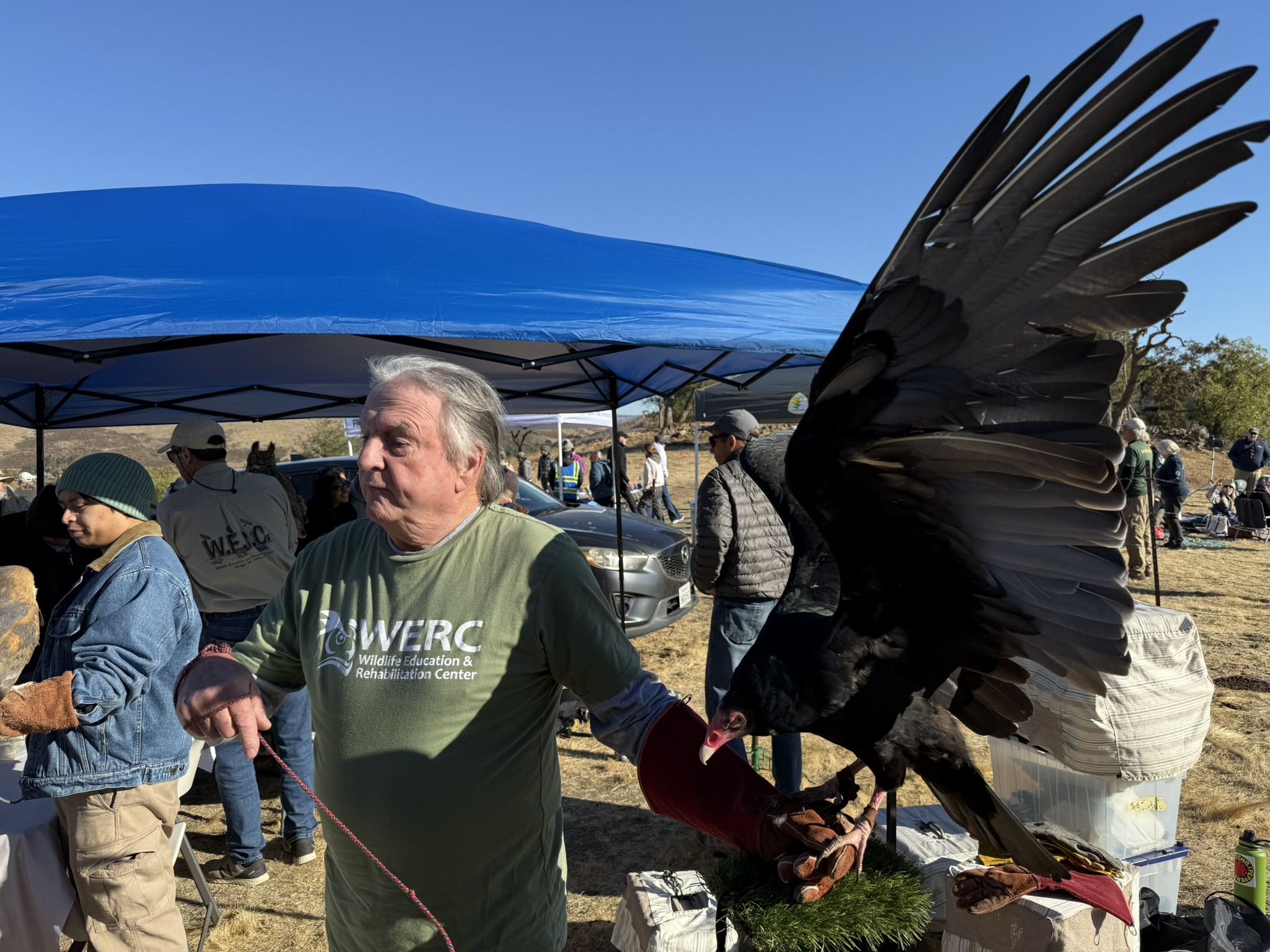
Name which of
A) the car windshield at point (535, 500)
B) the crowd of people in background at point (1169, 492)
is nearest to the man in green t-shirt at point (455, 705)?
the car windshield at point (535, 500)

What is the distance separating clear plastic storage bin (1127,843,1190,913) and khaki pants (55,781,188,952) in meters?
3.23

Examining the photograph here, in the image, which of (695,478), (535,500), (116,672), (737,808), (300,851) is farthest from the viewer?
(695,478)

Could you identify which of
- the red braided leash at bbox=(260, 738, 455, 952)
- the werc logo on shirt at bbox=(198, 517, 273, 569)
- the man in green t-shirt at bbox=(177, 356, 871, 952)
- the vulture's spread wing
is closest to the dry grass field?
the vulture's spread wing

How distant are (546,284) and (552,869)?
2025mm

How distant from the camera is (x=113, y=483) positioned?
2324 millimetres

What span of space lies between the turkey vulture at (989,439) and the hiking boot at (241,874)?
9.45ft

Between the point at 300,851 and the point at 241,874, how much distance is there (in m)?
0.26

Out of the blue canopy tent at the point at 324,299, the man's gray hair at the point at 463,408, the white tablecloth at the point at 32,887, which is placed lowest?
the white tablecloth at the point at 32,887

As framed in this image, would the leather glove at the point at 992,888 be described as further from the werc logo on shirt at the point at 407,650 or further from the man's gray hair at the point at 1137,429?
the man's gray hair at the point at 1137,429

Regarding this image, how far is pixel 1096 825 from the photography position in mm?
2748

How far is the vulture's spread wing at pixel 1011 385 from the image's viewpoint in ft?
4.26

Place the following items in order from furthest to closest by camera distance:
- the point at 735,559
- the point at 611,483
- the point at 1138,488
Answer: the point at 611,483, the point at 1138,488, the point at 735,559

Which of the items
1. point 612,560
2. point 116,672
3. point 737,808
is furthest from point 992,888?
point 612,560

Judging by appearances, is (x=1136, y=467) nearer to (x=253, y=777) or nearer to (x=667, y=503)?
(x=253, y=777)
